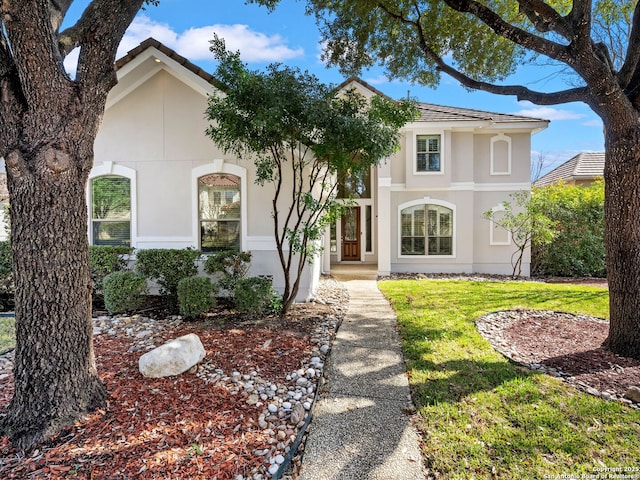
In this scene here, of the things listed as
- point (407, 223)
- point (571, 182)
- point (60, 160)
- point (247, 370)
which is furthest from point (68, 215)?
point (571, 182)

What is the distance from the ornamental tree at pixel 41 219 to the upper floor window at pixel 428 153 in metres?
12.5

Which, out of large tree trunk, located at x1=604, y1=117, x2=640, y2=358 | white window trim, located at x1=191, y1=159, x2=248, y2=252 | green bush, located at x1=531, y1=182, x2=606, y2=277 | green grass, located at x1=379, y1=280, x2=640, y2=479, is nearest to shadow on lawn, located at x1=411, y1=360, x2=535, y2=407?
green grass, located at x1=379, y1=280, x2=640, y2=479

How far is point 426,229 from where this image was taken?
1427 centimetres

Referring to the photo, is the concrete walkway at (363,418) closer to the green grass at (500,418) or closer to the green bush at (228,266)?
the green grass at (500,418)

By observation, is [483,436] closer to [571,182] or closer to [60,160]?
[60,160]

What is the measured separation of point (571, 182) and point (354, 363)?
73.1 feet

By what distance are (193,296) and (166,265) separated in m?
1.17

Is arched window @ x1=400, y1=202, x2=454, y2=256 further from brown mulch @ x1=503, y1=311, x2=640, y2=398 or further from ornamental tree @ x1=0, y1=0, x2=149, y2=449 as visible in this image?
ornamental tree @ x1=0, y1=0, x2=149, y2=449

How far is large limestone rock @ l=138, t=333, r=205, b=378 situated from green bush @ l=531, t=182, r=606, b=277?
1373cm

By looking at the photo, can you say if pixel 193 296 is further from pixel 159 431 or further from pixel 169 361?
pixel 159 431

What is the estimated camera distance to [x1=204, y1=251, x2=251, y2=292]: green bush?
22.2ft

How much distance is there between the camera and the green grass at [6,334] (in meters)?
5.34

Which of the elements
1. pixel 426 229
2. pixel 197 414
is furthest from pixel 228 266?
pixel 426 229

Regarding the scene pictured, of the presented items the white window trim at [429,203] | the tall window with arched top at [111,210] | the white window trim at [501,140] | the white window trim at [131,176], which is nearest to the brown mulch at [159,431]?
the white window trim at [131,176]
